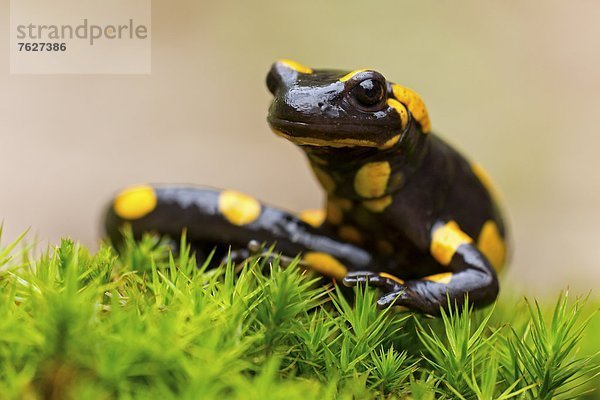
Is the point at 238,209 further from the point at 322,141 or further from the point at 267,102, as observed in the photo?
the point at 267,102

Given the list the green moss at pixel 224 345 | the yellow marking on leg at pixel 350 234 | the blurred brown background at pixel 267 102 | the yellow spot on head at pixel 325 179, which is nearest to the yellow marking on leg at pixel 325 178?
the yellow spot on head at pixel 325 179

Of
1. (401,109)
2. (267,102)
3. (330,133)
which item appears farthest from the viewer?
(267,102)

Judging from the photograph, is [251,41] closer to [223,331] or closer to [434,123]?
[434,123]

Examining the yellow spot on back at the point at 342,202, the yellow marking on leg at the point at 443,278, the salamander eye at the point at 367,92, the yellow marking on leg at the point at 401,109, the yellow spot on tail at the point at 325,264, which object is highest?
the salamander eye at the point at 367,92

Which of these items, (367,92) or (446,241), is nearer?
(367,92)

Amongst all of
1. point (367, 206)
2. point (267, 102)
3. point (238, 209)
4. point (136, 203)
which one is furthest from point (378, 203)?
point (267, 102)

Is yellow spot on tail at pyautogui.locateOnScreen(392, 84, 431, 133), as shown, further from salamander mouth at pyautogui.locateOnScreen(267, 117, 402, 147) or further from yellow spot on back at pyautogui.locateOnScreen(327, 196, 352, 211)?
yellow spot on back at pyautogui.locateOnScreen(327, 196, 352, 211)

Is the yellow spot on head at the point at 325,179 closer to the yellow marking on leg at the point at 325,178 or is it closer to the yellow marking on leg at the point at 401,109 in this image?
the yellow marking on leg at the point at 325,178
